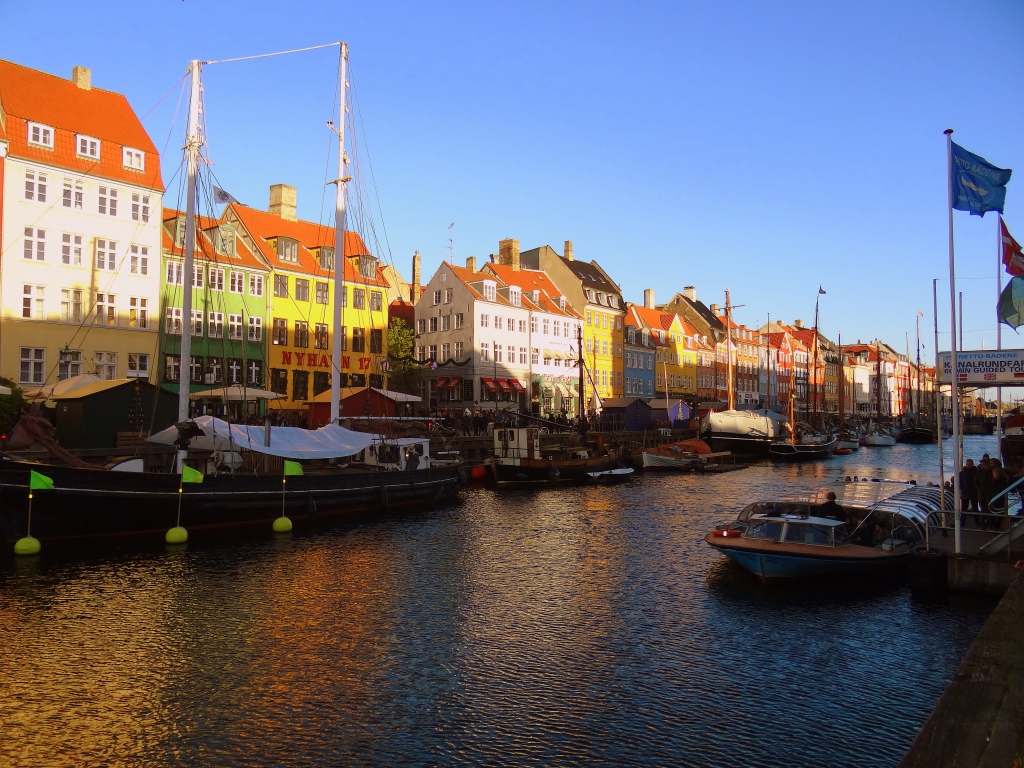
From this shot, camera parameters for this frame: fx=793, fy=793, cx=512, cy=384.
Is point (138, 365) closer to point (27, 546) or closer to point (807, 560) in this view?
point (27, 546)

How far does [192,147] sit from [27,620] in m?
19.9

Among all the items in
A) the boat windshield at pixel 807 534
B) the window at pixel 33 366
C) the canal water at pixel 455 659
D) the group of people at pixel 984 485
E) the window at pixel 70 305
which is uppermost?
the window at pixel 70 305

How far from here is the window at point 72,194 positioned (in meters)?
44.2

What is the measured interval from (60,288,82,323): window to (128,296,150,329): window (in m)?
2.87

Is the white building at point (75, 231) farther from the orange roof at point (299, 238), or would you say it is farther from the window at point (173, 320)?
the orange roof at point (299, 238)

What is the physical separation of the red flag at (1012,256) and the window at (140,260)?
44.6 m

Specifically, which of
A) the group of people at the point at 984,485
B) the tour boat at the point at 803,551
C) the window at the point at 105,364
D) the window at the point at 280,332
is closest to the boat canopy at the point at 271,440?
the tour boat at the point at 803,551

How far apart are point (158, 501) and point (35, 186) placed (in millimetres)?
26239

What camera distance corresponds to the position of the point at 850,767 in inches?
421

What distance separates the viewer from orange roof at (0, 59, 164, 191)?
42.7m

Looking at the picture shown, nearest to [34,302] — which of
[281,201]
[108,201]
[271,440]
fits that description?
[108,201]

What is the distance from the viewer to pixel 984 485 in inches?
835

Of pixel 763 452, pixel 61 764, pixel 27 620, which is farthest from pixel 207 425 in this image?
pixel 763 452

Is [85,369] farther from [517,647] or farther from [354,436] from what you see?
[517,647]
